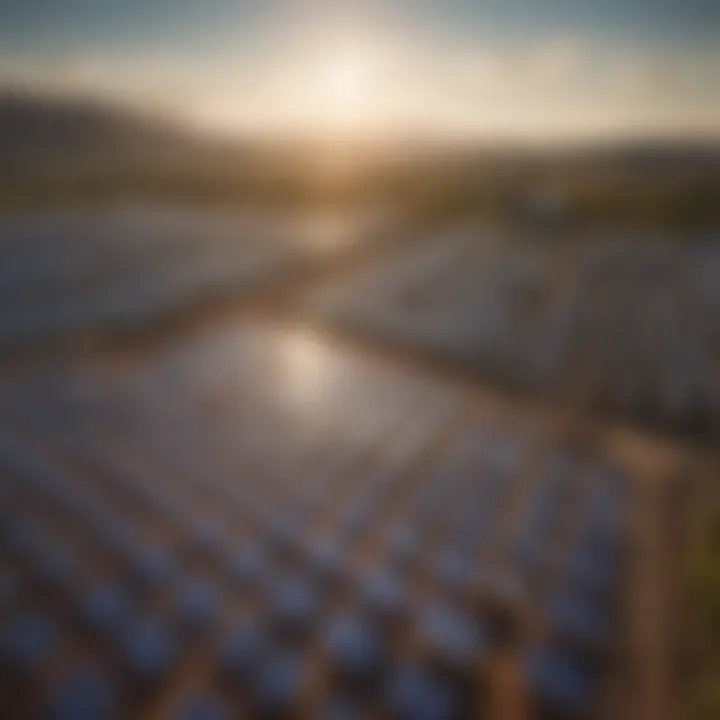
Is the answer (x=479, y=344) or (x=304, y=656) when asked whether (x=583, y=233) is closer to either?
(x=479, y=344)

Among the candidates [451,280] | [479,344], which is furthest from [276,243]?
[479,344]

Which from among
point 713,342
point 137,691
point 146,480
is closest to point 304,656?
point 137,691

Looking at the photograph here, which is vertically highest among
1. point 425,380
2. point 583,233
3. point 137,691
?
point 583,233

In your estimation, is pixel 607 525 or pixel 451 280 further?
pixel 451 280

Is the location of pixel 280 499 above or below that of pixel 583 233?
below

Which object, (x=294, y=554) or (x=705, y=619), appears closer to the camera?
(x=705, y=619)

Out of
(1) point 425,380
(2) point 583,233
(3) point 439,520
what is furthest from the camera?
(2) point 583,233

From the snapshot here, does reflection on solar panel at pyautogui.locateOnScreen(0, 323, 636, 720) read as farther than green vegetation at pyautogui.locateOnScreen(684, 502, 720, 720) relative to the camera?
No

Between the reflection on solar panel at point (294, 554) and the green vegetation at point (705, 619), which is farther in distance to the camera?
the green vegetation at point (705, 619)

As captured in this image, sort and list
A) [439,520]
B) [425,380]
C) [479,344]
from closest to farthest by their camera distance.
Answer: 1. [439,520]
2. [425,380]
3. [479,344]
